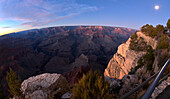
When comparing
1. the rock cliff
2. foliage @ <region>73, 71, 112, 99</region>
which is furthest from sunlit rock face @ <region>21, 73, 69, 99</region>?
the rock cliff

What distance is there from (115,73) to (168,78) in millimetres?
35192

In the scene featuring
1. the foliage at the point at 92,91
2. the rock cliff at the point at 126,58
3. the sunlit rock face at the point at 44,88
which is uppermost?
the foliage at the point at 92,91

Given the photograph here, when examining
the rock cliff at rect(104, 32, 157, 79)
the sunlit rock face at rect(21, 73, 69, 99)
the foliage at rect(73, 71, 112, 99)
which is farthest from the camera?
the rock cliff at rect(104, 32, 157, 79)

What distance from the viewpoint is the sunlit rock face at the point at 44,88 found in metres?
5.77

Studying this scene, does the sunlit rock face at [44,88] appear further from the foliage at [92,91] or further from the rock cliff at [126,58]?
the rock cliff at [126,58]

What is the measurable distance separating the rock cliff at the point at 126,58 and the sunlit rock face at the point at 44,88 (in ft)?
83.9

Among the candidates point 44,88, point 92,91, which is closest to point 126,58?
point 44,88

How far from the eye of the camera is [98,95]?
3326mm

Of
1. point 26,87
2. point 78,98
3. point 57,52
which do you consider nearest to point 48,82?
point 26,87

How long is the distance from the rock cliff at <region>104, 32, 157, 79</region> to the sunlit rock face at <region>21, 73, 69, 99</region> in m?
25.6

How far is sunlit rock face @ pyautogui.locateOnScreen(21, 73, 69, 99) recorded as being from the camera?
5.77 metres

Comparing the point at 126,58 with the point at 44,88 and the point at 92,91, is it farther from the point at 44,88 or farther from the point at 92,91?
the point at 92,91

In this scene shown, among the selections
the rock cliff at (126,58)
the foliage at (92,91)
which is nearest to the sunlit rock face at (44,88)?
the foliage at (92,91)

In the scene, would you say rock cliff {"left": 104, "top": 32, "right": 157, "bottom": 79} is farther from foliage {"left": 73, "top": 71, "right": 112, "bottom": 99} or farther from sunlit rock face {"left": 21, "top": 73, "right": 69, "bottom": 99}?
foliage {"left": 73, "top": 71, "right": 112, "bottom": 99}
